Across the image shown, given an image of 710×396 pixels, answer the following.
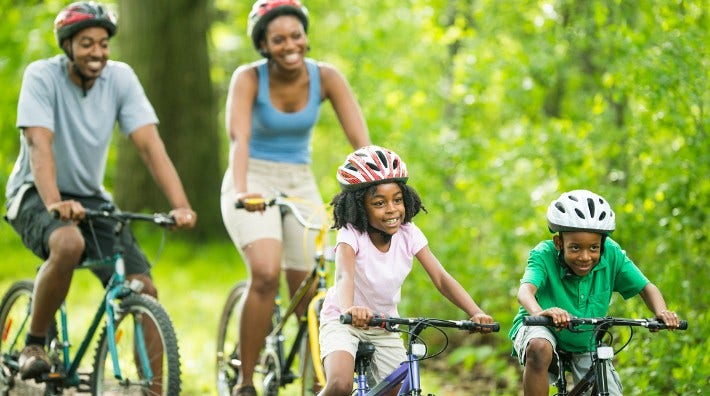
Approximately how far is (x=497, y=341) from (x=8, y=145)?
23.7 ft

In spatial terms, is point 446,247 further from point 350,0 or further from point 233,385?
point 350,0

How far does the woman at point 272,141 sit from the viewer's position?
6.10 m

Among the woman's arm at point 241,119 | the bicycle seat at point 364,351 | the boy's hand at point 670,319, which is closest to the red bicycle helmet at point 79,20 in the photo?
the woman's arm at point 241,119

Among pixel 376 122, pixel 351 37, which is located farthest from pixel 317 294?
pixel 351 37

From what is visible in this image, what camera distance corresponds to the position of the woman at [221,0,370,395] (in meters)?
6.10

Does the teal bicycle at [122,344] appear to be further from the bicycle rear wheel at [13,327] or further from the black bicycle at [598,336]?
the black bicycle at [598,336]

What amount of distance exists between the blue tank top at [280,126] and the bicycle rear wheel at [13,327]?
63.0 inches

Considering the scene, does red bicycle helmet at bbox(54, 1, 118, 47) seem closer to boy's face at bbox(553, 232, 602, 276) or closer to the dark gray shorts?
the dark gray shorts

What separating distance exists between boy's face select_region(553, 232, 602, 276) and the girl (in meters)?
0.49

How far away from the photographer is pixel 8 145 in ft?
44.1

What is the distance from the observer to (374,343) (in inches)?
193

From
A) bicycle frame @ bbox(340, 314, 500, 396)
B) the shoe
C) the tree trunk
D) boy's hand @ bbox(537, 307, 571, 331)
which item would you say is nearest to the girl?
bicycle frame @ bbox(340, 314, 500, 396)

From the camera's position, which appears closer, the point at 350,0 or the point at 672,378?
the point at 672,378

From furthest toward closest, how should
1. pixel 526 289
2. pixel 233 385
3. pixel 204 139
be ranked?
pixel 204 139
pixel 233 385
pixel 526 289
